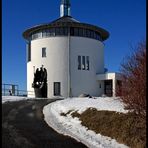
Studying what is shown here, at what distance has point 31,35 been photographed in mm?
51438

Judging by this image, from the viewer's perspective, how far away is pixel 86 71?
158ft

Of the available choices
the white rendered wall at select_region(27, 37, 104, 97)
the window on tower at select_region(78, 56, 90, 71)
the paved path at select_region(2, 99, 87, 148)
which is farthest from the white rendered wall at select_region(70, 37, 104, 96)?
the paved path at select_region(2, 99, 87, 148)

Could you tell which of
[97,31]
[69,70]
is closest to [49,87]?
[69,70]

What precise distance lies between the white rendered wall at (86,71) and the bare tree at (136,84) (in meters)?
33.3

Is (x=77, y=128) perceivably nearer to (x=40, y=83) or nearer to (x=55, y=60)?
(x=40, y=83)

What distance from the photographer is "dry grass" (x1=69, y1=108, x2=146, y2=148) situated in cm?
1153

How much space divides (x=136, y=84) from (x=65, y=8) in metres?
42.5

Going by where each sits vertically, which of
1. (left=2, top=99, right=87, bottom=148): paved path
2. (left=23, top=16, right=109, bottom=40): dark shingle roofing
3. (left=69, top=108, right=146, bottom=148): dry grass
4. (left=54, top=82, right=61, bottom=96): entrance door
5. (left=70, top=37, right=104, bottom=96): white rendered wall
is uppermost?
(left=23, top=16, right=109, bottom=40): dark shingle roofing

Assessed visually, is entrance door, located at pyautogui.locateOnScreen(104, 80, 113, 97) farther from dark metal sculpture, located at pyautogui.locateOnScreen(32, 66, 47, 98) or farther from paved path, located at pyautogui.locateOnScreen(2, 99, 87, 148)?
paved path, located at pyautogui.locateOnScreen(2, 99, 87, 148)

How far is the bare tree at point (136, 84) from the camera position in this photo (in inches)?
473

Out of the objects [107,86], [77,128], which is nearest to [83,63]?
[107,86]

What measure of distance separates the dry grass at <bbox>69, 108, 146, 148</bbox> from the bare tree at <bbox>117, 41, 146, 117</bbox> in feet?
1.36

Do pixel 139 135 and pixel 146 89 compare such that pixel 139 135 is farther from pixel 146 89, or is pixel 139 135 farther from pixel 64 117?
pixel 64 117

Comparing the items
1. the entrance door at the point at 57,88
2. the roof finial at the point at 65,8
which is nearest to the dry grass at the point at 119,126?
the entrance door at the point at 57,88
